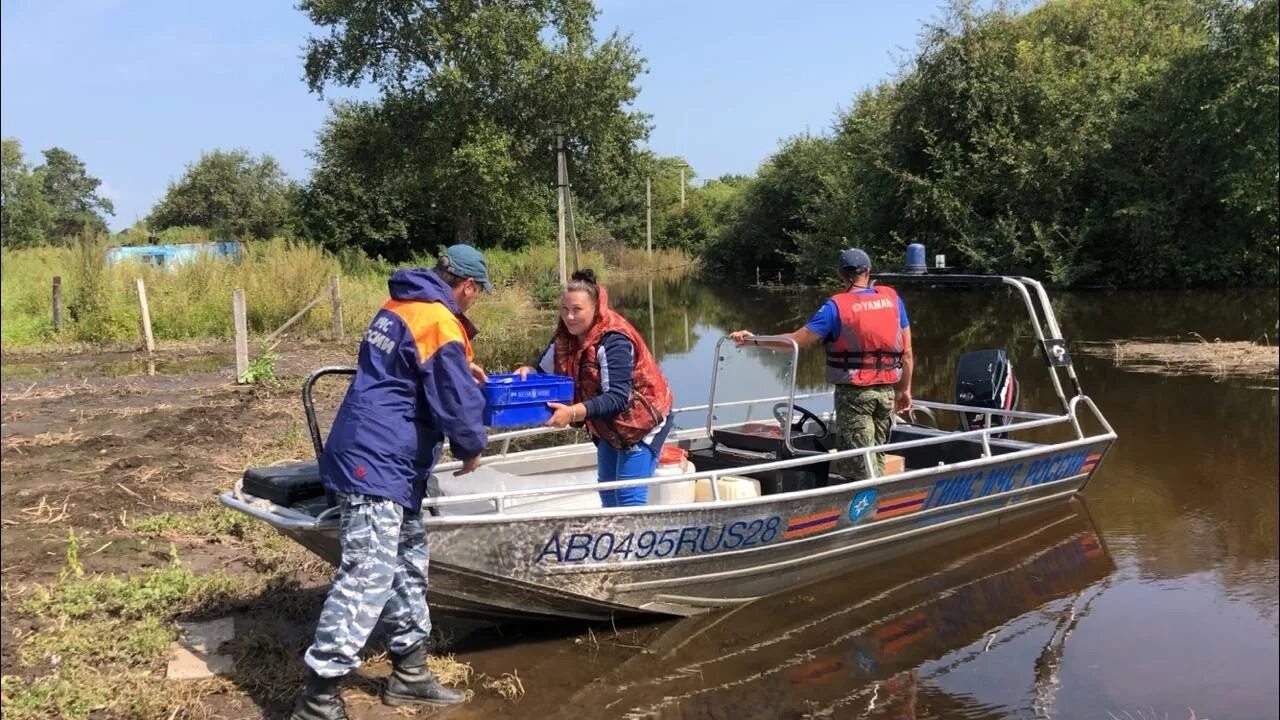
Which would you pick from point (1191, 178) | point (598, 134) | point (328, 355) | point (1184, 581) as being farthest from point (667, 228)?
point (1184, 581)

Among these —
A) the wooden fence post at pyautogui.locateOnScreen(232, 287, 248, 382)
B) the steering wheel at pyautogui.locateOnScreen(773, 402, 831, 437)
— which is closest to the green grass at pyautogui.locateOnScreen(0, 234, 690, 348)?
the wooden fence post at pyautogui.locateOnScreen(232, 287, 248, 382)

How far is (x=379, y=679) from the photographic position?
4.20 meters

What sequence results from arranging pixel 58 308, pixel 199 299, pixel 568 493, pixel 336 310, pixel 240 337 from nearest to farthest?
pixel 568 493 → pixel 240 337 → pixel 58 308 → pixel 336 310 → pixel 199 299

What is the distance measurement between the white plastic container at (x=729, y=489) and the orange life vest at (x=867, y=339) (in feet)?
3.00

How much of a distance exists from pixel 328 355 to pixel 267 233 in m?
28.9

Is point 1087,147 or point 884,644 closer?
point 884,644

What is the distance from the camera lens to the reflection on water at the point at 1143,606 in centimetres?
431

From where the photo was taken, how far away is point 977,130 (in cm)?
2570

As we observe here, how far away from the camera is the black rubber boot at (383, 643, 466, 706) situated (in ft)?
13.1

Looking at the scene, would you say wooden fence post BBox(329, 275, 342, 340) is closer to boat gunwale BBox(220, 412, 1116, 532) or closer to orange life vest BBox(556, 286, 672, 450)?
boat gunwale BBox(220, 412, 1116, 532)

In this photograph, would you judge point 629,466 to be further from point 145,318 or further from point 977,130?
point 977,130

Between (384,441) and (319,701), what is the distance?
1.10 metres

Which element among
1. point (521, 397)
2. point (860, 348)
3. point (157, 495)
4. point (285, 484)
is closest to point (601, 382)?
point (521, 397)

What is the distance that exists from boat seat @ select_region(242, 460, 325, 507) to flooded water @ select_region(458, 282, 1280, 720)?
3.98 ft
